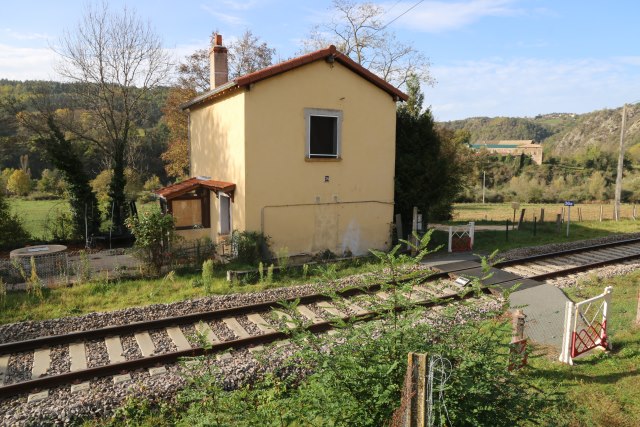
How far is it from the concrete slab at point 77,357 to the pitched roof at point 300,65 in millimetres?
8296

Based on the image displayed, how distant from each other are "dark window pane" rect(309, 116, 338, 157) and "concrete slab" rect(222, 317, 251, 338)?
6.91 meters

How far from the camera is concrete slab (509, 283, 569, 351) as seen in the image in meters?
8.62

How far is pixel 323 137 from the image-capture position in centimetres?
1511

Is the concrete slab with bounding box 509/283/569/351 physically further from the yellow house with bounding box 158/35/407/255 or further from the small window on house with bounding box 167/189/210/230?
the small window on house with bounding box 167/189/210/230

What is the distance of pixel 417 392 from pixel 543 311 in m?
7.95

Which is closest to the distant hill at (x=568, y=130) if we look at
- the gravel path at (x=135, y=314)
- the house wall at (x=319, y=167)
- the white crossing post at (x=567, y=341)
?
the house wall at (x=319, y=167)

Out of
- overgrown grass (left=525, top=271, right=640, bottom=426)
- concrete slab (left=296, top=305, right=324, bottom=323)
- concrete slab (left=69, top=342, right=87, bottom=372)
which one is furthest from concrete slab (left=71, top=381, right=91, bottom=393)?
overgrown grass (left=525, top=271, right=640, bottom=426)

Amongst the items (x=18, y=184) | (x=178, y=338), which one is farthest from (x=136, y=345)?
(x=18, y=184)

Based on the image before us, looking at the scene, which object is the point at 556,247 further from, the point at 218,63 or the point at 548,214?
the point at 548,214

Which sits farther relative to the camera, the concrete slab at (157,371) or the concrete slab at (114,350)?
the concrete slab at (114,350)

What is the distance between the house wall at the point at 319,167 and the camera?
46.0ft

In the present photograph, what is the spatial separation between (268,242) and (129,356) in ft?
22.7

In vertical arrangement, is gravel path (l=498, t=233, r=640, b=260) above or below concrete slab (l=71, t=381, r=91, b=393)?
above

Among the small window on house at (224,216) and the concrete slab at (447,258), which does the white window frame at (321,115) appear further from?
the concrete slab at (447,258)
